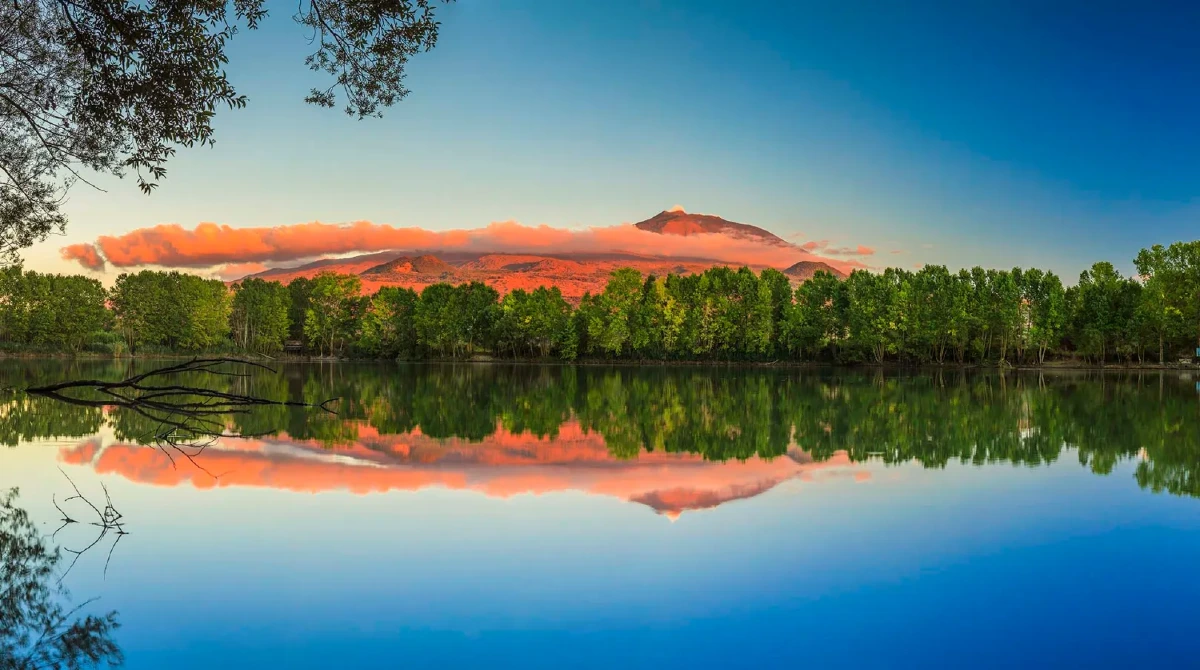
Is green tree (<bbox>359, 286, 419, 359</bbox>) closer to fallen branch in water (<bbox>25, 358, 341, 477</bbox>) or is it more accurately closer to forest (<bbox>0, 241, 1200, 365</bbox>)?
forest (<bbox>0, 241, 1200, 365</bbox>)

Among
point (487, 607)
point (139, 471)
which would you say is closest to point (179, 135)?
point (487, 607)

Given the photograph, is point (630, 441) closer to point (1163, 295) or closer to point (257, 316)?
point (1163, 295)

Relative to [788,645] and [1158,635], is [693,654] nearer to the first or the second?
[788,645]

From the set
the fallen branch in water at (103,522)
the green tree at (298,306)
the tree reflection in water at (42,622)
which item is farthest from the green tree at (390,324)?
the tree reflection in water at (42,622)

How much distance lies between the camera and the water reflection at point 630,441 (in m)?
14.1

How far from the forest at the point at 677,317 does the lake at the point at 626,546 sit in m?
61.4

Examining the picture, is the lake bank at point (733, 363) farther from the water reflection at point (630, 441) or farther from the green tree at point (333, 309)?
the water reflection at point (630, 441)

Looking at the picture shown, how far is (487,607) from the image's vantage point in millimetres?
7781

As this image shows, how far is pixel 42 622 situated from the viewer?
7.38 m

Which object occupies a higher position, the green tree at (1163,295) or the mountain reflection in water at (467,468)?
the green tree at (1163,295)

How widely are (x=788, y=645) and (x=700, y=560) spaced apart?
7.74 ft

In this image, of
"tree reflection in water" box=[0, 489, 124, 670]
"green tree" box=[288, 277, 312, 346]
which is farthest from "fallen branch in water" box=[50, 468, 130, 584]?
"green tree" box=[288, 277, 312, 346]

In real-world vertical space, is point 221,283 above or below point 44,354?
above

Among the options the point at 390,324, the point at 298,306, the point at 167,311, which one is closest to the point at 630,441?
the point at 390,324
